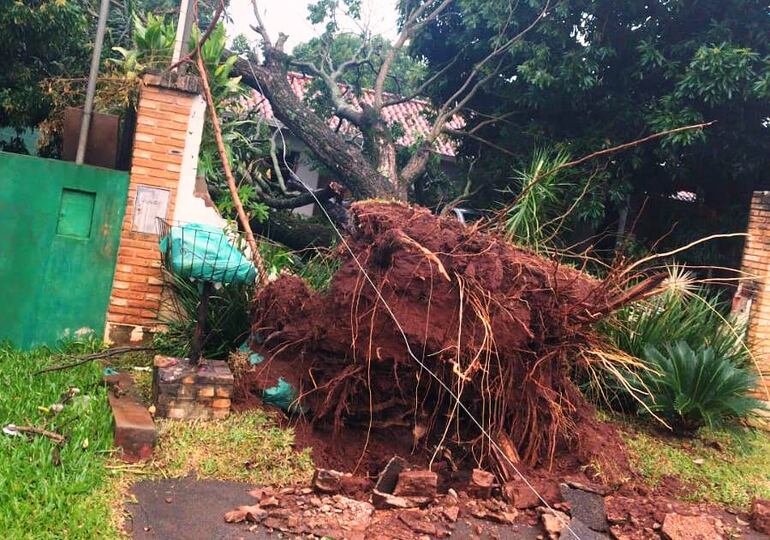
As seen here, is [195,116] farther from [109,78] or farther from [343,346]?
[343,346]

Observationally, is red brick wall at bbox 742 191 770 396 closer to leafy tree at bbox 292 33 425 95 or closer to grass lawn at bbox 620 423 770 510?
grass lawn at bbox 620 423 770 510

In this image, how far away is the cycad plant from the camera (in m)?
5.70

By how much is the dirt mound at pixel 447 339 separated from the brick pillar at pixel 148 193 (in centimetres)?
161

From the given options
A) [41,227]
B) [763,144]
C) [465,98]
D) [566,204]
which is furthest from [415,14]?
[41,227]

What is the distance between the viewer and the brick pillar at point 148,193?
614 centimetres

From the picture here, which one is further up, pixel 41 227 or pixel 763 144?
pixel 763 144

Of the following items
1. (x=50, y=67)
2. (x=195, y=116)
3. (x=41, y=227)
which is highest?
(x=50, y=67)

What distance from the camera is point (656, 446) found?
5.68m

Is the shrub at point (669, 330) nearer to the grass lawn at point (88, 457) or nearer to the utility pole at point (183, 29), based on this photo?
the grass lawn at point (88, 457)

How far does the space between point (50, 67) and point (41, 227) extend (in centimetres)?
465

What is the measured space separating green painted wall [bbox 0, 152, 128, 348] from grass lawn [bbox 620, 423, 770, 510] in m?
4.61

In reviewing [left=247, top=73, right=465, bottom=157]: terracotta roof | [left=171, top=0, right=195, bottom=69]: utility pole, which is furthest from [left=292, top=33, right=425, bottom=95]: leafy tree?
[left=171, top=0, right=195, bottom=69]: utility pole

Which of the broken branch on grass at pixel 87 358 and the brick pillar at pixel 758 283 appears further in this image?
the brick pillar at pixel 758 283

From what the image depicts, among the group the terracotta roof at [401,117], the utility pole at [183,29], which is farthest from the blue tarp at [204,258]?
the terracotta roof at [401,117]
